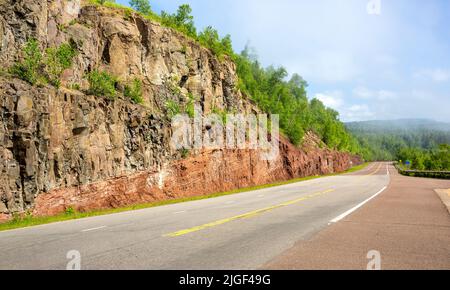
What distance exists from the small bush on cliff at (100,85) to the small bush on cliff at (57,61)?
1.65 meters

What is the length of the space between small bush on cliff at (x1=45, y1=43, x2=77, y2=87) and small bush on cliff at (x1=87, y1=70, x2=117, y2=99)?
1.65 meters

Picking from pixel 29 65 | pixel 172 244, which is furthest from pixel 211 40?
pixel 172 244

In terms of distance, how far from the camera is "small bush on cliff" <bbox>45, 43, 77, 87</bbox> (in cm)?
2152

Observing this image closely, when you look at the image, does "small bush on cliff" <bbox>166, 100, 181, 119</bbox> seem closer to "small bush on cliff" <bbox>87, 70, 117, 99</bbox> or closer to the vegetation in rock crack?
"small bush on cliff" <bbox>87, 70, 117, 99</bbox>

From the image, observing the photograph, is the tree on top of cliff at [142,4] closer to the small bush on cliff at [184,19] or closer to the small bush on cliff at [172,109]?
the small bush on cliff at [184,19]

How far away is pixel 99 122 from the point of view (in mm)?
23250

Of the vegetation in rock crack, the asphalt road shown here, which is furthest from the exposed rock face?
the asphalt road

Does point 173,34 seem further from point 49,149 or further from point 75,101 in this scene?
point 49,149

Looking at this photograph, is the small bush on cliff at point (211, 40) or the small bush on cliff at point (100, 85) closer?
the small bush on cliff at point (100, 85)

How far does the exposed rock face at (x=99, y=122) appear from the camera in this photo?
17.9 meters

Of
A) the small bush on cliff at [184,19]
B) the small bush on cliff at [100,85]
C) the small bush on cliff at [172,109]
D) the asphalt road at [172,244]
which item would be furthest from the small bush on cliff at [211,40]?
the asphalt road at [172,244]

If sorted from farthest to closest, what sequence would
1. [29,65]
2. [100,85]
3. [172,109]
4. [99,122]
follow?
1. [172,109]
2. [100,85]
3. [99,122]
4. [29,65]

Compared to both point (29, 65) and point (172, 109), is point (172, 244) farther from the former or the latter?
point (172, 109)

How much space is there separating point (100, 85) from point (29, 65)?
5323mm
